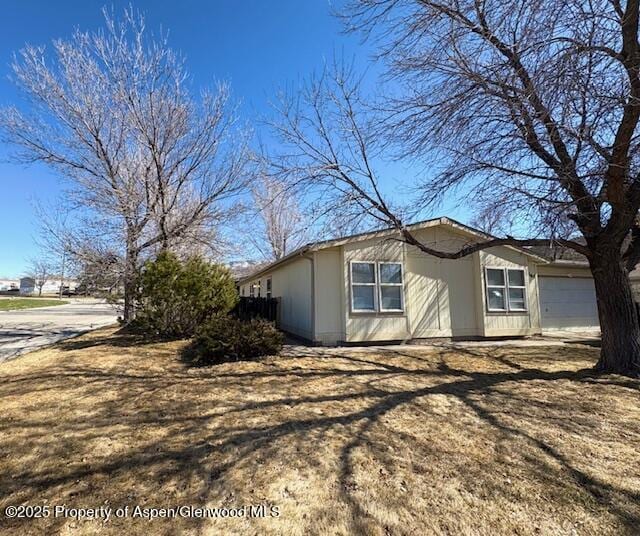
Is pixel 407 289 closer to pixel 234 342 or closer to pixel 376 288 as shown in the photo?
pixel 376 288

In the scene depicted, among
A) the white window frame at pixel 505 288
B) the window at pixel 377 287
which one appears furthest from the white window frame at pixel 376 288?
the white window frame at pixel 505 288

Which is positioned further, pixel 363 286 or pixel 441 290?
pixel 441 290

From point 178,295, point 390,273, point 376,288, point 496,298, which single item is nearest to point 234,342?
point 178,295

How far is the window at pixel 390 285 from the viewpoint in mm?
10094

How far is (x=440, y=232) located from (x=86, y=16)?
12.4 meters

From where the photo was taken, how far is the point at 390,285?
33.4ft

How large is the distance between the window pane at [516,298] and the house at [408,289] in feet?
0.10

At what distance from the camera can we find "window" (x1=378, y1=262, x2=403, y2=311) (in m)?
10.1

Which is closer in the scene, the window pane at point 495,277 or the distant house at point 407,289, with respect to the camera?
the distant house at point 407,289

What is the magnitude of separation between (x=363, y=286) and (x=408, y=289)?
4.58 feet

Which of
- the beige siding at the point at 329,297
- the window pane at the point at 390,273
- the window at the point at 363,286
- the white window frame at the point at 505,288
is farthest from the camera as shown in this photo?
the white window frame at the point at 505,288

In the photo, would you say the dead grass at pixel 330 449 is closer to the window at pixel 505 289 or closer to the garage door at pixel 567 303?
the window at pixel 505 289

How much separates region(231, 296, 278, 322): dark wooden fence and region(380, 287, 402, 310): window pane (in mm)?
4551

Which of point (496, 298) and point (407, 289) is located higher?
point (407, 289)
